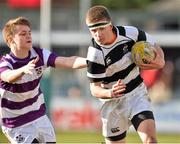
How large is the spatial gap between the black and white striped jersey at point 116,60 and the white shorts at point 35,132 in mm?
861

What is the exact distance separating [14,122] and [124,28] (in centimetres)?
188

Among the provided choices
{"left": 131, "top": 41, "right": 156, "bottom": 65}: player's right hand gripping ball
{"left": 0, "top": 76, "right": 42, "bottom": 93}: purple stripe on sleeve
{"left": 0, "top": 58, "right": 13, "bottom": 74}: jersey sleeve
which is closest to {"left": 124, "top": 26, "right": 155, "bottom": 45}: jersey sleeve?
{"left": 131, "top": 41, "right": 156, "bottom": 65}: player's right hand gripping ball

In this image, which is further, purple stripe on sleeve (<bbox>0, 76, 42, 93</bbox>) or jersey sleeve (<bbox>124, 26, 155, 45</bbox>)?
jersey sleeve (<bbox>124, 26, 155, 45</bbox>)

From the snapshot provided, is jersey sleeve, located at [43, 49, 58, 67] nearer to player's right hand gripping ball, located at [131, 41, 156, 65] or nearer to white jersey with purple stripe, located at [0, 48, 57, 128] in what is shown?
white jersey with purple stripe, located at [0, 48, 57, 128]

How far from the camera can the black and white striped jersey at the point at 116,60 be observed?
11.8 meters

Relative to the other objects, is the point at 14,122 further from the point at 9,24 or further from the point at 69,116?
the point at 69,116

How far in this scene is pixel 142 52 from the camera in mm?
11734

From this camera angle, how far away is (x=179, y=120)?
25250 mm

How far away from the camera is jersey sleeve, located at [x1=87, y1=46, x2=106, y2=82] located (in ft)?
38.6

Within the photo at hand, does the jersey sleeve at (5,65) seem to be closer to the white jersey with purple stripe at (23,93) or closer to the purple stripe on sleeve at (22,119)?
the white jersey with purple stripe at (23,93)

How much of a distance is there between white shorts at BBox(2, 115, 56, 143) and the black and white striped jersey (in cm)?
86

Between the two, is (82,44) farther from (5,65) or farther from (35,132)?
(5,65)

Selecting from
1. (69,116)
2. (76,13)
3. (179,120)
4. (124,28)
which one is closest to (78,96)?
(69,116)

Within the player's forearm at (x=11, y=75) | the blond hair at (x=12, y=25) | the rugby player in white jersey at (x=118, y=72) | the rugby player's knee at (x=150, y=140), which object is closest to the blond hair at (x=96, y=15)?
the rugby player in white jersey at (x=118, y=72)
